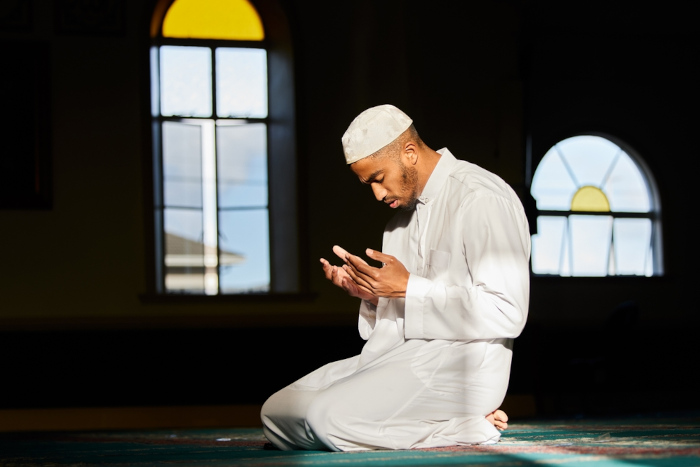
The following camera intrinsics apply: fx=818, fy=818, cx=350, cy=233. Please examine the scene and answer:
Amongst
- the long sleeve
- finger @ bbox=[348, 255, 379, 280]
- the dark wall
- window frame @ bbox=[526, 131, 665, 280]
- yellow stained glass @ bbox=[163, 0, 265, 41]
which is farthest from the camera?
window frame @ bbox=[526, 131, 665, 280]

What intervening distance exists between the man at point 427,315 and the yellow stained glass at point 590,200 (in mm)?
6575

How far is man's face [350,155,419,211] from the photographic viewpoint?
9.30ft

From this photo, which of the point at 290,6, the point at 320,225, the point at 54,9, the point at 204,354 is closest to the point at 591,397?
the point at 320,225

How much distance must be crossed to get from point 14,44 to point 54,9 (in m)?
0.43

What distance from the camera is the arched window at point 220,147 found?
720 centimetres

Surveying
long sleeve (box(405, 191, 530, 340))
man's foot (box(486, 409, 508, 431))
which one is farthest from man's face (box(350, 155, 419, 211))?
man's foot (box(486, 409, 508, 431))

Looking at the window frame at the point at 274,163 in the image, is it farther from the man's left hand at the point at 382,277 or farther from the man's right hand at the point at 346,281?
the man's left hand at the point at 382,277

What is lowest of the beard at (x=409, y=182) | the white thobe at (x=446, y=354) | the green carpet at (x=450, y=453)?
the green carpet at (x=450, y=453)

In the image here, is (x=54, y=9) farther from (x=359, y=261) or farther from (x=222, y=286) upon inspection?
(x=359, y=261)

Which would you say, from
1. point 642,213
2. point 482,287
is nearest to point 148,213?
point 482,287

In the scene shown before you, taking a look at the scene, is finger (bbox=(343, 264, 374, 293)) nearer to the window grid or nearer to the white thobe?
the white thobe

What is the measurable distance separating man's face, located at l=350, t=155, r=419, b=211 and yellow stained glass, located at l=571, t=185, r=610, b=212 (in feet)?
21.7

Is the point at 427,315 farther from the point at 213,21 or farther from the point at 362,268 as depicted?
the point at 213,21

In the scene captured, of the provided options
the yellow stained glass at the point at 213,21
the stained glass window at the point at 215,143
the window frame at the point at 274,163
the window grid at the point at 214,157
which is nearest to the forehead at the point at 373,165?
the window frame at the point at 274,163
